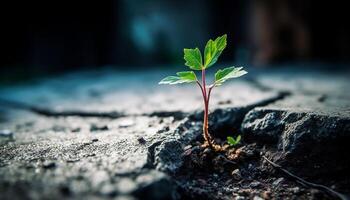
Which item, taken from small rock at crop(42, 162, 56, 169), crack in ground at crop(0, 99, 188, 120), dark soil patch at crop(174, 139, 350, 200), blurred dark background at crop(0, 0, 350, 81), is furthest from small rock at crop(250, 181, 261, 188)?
blurred dark background at crop(0, 0, 350, 81)

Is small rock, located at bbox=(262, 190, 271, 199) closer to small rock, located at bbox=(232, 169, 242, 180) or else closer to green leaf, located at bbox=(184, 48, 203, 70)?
small rock, located at bbox=(232, 169, 242, 180)

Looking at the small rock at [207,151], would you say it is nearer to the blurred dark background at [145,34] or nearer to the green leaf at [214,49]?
the green leaf at [214,49]

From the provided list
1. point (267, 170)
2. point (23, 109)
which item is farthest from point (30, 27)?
point (267, 170)

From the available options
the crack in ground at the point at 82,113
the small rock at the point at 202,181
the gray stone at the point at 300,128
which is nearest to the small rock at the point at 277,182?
the gray stone at the point at 300,128

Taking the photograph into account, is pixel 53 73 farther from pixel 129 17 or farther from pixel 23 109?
pixel 23 109

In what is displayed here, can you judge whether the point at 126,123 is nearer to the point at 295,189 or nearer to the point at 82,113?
the point at 82,113

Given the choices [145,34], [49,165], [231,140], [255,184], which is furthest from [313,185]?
[145,34]
